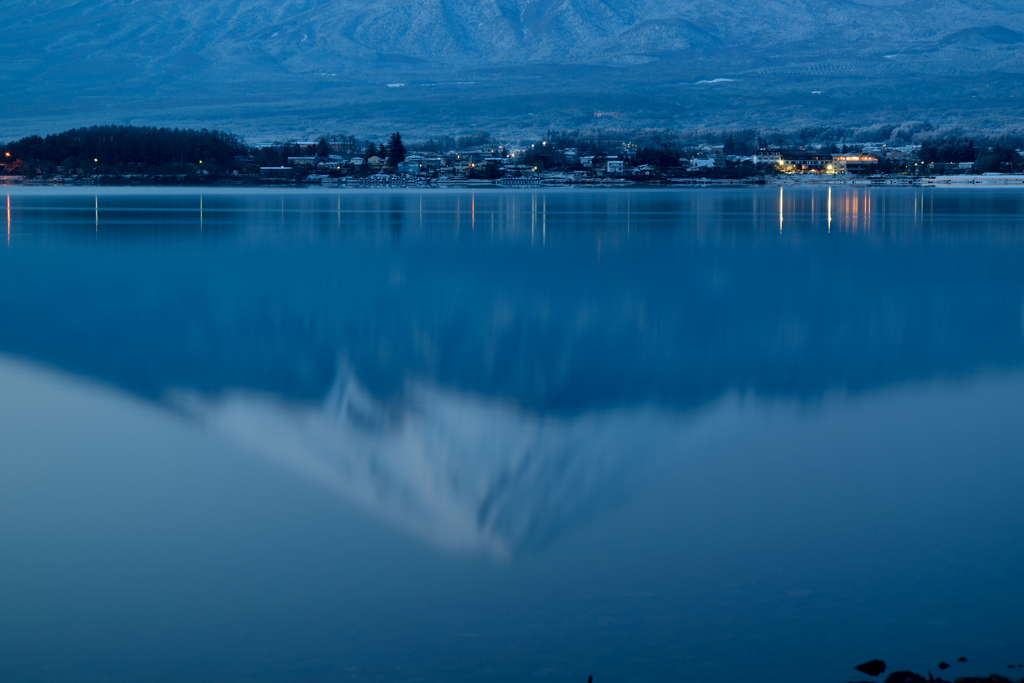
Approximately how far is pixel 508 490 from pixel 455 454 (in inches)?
25.7

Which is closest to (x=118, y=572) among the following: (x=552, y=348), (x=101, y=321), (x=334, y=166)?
(x=552, y=348)

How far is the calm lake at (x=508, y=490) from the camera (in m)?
3.12

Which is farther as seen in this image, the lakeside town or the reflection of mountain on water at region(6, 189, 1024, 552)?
the lakeside town

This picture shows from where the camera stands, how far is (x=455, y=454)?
16.4 feet

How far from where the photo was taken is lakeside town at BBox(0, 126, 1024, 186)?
3056 inches

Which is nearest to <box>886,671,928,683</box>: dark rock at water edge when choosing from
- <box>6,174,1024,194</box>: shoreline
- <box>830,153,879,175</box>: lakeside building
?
<box>6,174,1024,194</box>: shoreline

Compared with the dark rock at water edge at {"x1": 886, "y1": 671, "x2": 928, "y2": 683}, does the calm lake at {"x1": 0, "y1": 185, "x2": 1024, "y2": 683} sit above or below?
above

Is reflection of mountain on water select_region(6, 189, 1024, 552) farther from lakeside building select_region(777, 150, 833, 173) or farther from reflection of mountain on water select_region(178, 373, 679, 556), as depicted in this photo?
lakeside building select_region(777, 150, 833, 173)

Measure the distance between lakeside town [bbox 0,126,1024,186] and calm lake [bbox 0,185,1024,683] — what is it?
67.7 m

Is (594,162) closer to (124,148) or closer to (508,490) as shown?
(124,148)

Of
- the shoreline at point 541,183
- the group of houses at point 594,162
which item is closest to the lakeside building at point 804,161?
the group of houses at point 594,162

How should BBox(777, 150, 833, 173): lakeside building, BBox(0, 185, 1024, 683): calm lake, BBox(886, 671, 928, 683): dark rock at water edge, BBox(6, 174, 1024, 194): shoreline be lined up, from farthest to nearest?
BBox(777, 150, 833, 173): lakeside building, BBox(6, 174, 1024, 194): shoreline, BBox(0, 185, 1024, 683): calm lake, BBox(886, 671, 928, 683): dark rock at water edge

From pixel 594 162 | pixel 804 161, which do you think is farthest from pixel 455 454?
pixel 804 161

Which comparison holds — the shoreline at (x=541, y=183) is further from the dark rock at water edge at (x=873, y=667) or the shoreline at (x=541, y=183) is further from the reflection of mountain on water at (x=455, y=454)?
the dark rock at water edge at (x=873, y=667)
